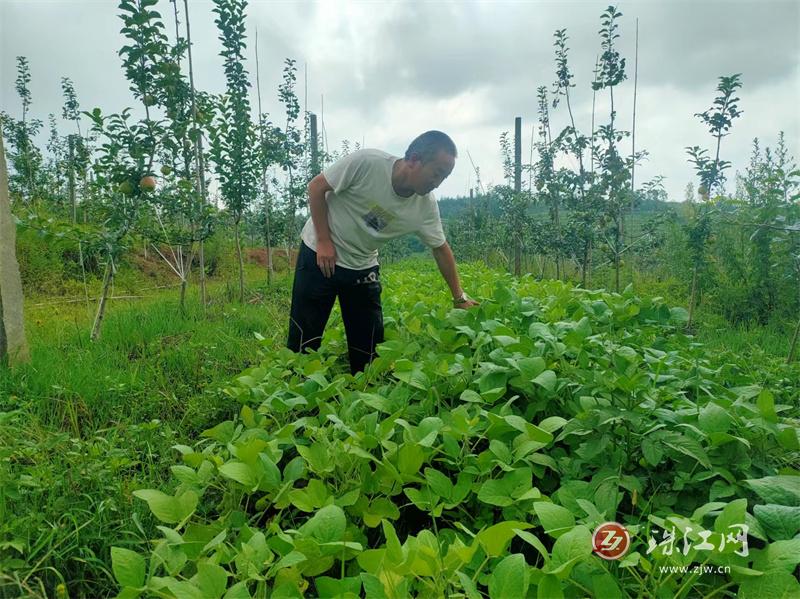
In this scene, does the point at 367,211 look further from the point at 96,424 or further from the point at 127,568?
the point at 127,568

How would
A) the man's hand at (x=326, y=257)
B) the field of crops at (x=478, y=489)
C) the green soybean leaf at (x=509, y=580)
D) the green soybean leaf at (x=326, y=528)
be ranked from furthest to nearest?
the man's hand at (x=326, y=257) < the green soybean leaf at (x=326, y=528) < the field of crops at (x=478, y=489) < the green soybean leaf at (x=509, y=580)

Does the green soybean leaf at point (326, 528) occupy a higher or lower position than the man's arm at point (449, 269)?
lower

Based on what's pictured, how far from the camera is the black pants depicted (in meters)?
3.20

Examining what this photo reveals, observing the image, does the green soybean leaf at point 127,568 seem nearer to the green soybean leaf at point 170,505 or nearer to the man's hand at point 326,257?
the green soybean leaf at point 170,505

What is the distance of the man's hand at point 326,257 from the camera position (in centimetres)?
305

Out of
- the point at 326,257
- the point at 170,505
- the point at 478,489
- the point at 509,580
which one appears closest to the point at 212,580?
the point at 170,505

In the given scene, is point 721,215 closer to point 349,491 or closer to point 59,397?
point 349,491

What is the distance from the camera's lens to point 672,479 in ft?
5.23

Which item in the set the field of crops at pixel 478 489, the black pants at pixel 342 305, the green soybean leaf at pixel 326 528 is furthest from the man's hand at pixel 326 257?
the green soybean leaf at pixel 326 528

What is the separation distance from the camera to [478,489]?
1.46 metres

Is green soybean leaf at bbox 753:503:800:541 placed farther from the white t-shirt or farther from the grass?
the white t-shirt

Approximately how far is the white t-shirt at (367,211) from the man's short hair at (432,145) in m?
0.27

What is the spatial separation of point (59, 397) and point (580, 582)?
2819 mm

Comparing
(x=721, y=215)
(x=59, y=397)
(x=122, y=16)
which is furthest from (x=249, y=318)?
(x=721, y=215)
